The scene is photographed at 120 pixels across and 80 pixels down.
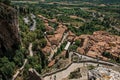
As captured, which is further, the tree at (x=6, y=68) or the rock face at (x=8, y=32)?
the rock face at (x=8, y=32)

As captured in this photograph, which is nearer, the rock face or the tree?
the tree

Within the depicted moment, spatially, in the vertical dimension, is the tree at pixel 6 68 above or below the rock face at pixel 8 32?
below

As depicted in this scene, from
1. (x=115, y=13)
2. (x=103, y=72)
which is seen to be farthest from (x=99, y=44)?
(x=115, y=13)

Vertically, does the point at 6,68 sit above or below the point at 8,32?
below

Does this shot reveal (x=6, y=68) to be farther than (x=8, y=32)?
No

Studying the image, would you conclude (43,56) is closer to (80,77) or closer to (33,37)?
(33,37)
